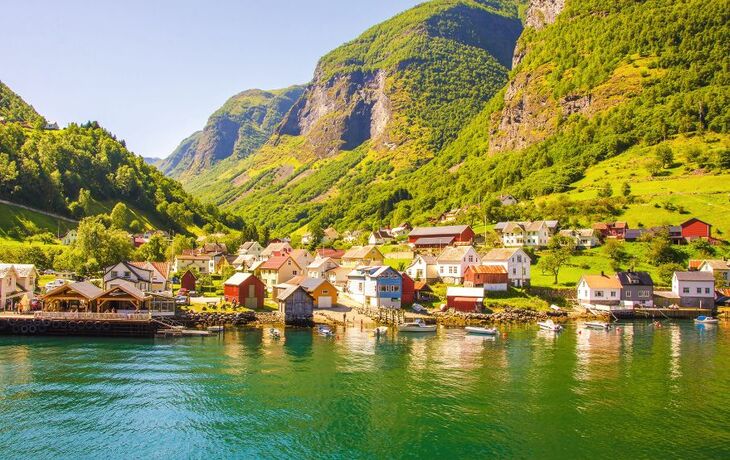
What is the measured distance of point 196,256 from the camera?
131500 mm


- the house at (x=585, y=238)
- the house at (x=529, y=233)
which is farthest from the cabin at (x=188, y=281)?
the house at (x=585, y=238)

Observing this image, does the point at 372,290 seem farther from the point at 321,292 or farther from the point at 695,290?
the point at 695,290

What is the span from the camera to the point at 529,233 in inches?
5226

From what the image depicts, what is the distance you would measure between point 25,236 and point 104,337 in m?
89.5

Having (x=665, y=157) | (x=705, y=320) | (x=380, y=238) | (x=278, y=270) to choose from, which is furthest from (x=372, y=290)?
(x=665, y=157)

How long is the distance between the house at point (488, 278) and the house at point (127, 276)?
5684cm

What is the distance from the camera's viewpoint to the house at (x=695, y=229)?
392ft

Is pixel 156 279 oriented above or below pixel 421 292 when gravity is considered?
above

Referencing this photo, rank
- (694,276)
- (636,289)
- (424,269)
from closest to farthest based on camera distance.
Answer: (636,289) < (694,276) < (424,269)

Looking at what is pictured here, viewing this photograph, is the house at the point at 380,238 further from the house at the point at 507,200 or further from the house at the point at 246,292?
the house at the point at 246,292

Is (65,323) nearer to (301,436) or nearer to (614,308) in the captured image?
(301,436)

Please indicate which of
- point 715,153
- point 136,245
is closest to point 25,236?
point 136,245

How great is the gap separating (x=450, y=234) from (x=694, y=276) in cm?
5760

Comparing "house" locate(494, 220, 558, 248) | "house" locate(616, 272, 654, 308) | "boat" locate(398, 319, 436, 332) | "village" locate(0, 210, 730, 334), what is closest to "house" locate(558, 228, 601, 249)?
"village" locate(0, 210, 730, 334)
